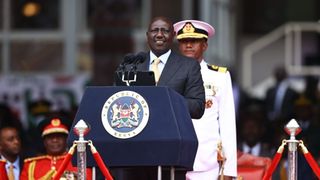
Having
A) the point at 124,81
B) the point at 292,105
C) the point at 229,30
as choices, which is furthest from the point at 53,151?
the point at 229,30

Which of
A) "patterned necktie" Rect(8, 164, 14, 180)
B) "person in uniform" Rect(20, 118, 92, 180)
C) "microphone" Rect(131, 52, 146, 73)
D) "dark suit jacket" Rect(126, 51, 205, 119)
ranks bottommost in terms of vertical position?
"patterned necktie" Rect(8, 164, 14, 180)

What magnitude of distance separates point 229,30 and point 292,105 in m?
6.92

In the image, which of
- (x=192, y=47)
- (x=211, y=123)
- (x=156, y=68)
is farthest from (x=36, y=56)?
(x=156, y=68)

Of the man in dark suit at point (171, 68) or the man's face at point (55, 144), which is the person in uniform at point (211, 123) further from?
the man's face at point (55, 144)

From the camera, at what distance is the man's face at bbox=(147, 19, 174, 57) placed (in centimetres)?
1191

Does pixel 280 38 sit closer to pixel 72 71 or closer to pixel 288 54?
pixel 288 54

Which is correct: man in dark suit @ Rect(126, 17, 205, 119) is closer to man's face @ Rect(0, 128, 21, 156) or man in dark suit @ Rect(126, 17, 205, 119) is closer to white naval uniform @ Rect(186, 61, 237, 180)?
white naval uniform @ Rect(186, 61, 237, 180)

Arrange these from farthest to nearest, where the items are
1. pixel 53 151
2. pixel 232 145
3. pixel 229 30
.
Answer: pixel 229 30
pixel 53 151
pixel 232 145

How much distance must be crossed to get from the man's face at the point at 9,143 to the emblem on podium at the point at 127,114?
4.38 metres

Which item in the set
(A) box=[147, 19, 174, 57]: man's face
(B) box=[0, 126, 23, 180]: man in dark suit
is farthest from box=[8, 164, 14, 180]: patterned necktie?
(A) box=[147, 19, 174, 57]: man's face

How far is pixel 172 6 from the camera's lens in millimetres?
21109

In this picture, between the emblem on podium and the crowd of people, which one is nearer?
the emblem on podium

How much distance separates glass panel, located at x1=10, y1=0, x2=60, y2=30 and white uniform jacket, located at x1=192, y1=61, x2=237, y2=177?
12.3 metres

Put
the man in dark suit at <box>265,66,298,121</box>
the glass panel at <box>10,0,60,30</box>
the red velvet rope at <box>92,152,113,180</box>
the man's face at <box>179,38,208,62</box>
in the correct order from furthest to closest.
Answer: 1. the glass panel at <box>10,0,60,30</box>
2. the man in dark suit at <box>265,66,298,121</box>
3. the man's face at <box>179,38,208,62</box>
4. the red velvet rope at <box>92,152,113,180</box>
